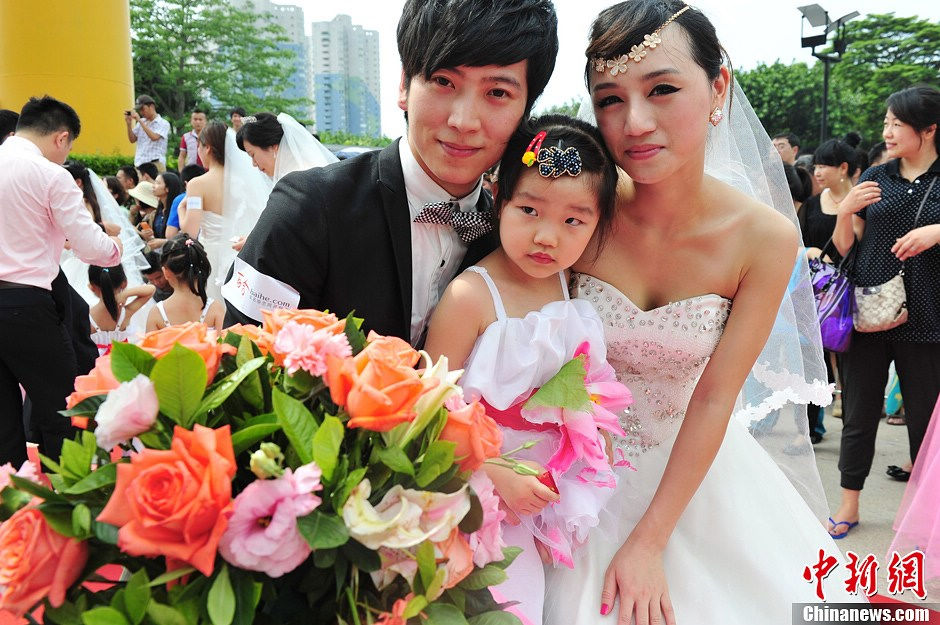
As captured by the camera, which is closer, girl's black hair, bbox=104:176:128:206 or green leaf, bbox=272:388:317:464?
green leaf, bbox=272:388:317:464

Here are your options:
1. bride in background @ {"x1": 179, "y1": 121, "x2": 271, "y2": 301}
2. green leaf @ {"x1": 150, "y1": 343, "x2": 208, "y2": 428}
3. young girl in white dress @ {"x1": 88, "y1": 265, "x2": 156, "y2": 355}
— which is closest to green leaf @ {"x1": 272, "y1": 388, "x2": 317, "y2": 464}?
green leaf @ {"x1": 150, "y1": 343, "x2": 208, "y2": 428}

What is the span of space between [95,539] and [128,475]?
5.9 inches

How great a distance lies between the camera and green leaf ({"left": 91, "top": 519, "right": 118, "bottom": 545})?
2.87 ft

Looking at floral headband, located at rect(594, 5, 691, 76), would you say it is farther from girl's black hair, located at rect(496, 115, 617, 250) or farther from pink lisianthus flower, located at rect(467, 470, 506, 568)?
pink lisianthus flower, located at rect(467, 470, 506, 568)

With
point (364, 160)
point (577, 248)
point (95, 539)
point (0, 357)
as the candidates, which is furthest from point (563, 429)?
point (0, 357)

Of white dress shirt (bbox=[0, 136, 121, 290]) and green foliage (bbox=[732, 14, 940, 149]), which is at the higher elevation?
green foliage (bbox=[732, 14, 940, 149])

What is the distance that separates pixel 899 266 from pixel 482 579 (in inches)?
151

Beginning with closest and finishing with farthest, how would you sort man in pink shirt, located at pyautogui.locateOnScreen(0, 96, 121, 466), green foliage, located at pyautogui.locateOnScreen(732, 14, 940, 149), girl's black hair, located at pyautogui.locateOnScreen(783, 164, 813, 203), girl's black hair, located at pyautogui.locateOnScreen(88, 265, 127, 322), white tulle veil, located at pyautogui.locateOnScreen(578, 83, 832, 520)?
white tulle veil, located at pyautogui.locateOnScreen(578, 83, 832, 520) < man in pink shirt, located at pyautogui.locateOnScreen(0, 96, 121, 466) < girl's black hair, located at pyautogui.locateOnScreen(88, 265, 127, 322) < girl's black hair, located at pyautogui.locateOnScreen(783, 164, 813, 203) < green foliage, located at pyautogui.locateOnScreen(732, 14, 940, 149)

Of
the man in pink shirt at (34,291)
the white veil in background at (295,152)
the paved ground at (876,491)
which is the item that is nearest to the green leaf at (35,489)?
the man in pink shirt at (34,291)

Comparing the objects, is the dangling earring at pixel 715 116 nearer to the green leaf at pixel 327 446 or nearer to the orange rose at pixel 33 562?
the green leaf at pixel 327 446

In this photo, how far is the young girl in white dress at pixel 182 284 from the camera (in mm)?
4539

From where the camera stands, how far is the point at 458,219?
1935 millimetres

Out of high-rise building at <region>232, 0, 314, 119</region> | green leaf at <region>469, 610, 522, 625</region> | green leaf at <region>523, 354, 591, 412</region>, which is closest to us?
green leaf at <region>469, 610, 522, 625</region>

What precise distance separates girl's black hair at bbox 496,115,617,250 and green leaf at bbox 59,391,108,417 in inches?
45.5
